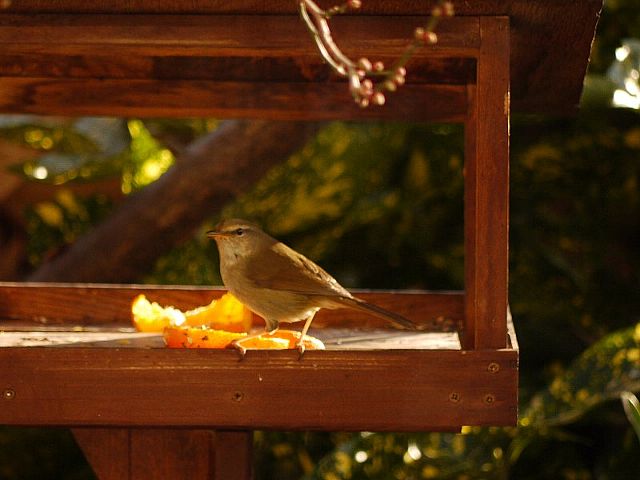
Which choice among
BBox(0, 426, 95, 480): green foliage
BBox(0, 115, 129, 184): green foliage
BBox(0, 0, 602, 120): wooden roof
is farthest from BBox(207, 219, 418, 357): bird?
BBox(0, 426, 95, 480): green foliage

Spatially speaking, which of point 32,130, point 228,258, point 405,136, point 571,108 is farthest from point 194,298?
point 405,136

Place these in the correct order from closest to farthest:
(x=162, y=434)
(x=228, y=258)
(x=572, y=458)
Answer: (x=162, y=434), (x=228, y=258), (x=572, y=458)

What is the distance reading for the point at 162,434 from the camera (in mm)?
2986

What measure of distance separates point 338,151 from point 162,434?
102 inches

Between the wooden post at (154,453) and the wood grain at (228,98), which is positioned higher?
the wood grain at (228,98)

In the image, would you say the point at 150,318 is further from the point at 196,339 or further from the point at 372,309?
the point at 372,309

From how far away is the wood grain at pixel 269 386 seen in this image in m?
2.63

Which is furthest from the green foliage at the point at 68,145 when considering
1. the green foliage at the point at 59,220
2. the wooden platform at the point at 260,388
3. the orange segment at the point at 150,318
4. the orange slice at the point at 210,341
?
the wooden platform at the point at 260,388

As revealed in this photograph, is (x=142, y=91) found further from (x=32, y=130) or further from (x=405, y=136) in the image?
(x=405, y=136)

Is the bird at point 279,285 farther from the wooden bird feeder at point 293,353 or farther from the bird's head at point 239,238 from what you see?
the wooden bird feeder at point 293,353

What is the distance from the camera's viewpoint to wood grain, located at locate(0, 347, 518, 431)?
2.63 meters

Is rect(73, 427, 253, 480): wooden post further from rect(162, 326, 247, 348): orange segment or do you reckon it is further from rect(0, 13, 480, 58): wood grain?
rect(0, 13, 480, 58): wood grain

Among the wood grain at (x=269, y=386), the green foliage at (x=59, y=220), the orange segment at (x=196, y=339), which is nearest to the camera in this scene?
the wood grain at (x=269, y=386)

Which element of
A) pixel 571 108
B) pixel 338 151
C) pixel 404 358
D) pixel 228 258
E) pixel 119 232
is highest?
pixel 338 151
